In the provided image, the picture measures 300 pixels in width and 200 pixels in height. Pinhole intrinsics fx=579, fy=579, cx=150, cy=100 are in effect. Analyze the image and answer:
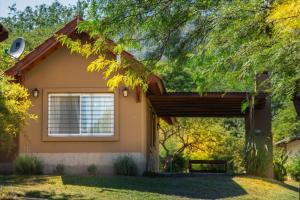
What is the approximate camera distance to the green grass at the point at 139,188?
14.1 metres

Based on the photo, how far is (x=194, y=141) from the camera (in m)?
35.9

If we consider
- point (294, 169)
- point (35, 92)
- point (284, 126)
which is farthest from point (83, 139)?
point (284, 126)

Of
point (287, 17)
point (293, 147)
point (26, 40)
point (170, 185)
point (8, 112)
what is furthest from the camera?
point (293, 147)

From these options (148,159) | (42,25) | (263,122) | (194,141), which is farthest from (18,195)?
(42,25)

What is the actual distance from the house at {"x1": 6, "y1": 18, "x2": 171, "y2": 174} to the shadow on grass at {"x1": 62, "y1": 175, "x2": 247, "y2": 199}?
63.4 inches

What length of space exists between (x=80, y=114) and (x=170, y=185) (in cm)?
418

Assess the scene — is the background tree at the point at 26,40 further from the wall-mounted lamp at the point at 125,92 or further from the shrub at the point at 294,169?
the shrub at the point at 294,169

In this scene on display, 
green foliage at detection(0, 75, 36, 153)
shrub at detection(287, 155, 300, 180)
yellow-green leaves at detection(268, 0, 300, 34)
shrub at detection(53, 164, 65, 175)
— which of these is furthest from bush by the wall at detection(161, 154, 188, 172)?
yellow-green leaves at detection(268, 0, 300, 34)

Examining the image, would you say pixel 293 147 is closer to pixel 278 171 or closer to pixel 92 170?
pixel 278 171

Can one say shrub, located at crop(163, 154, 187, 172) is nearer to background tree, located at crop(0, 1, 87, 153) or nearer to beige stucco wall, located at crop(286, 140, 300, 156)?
background tree, located at crop(0, 1, 87, 153)

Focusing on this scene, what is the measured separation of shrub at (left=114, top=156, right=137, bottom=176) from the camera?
18.0 m

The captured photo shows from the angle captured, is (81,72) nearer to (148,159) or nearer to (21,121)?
(148,159)

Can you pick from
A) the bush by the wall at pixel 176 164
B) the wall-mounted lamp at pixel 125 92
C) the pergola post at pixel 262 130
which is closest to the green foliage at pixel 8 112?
the wall-mounted lamp at pixel 125 92

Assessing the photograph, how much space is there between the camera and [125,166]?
18.0 meters
